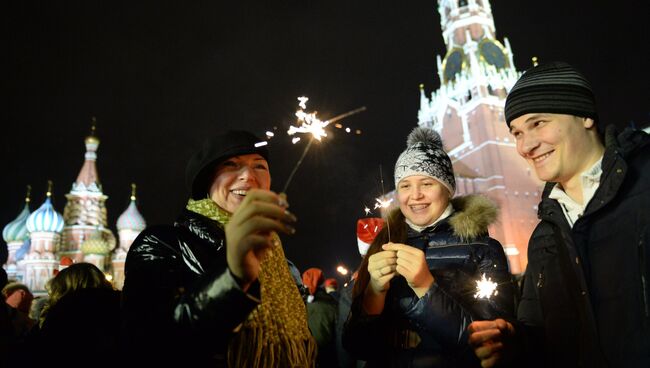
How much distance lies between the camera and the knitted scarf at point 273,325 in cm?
217

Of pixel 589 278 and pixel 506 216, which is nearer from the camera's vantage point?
pixel 589 278

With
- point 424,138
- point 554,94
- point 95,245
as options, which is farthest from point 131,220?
point 554,94

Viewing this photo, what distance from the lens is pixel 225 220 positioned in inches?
99.1

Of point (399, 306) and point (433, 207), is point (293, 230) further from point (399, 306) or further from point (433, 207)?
point (433, 207)

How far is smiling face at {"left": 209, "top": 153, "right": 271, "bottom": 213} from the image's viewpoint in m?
2.63

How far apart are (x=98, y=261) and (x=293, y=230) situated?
137 ft

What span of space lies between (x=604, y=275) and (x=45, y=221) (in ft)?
148

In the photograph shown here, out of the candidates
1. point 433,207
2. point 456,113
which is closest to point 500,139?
point 456,113

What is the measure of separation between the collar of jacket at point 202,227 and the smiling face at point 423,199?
1502 millimetres

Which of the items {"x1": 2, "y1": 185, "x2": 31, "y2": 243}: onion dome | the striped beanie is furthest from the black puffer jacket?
{"x1": 2, "y1": 185, "x2": 31, "y2": 243}: onion dome

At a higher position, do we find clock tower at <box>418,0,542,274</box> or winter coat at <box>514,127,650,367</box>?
clock tower at <box>418,0,542,274</box>

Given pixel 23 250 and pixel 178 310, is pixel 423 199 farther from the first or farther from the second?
pixel 23 250

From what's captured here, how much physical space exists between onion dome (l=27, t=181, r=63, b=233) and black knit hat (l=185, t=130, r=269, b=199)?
42.7 m

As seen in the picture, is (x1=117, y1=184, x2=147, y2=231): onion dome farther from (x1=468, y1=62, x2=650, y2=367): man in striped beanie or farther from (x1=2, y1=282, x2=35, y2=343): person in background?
A: (x1=468, y1=62, x2=650, y2=367): man in striped beanie
